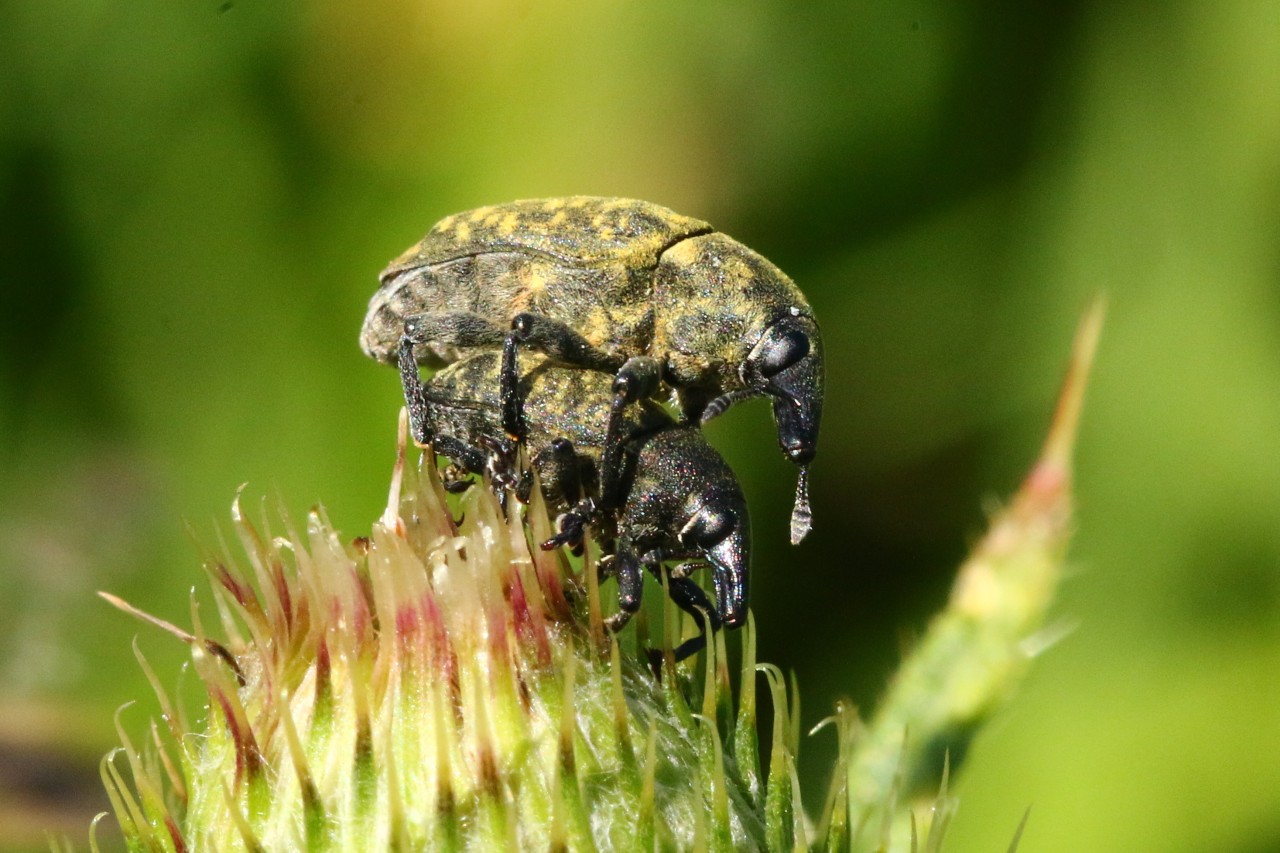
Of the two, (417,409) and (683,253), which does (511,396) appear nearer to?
(417,409)

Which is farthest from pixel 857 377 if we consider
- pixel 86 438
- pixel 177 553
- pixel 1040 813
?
pixel 86 438

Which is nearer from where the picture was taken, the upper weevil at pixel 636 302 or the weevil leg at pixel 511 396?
the weevil leg at pixel 511 396

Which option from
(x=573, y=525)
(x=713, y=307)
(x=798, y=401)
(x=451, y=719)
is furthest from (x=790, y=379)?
(x=451, y=719)

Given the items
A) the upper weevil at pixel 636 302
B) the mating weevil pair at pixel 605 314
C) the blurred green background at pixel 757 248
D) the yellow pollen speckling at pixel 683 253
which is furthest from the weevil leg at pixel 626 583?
the blurred green background at pixel 757 248

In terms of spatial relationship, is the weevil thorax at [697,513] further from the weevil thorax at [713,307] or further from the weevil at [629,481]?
the weevil thorax at [713,307]

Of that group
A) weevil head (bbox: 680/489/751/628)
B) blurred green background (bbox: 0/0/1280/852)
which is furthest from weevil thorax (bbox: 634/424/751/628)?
blurred green background (bbox: 0/0/1280/852)

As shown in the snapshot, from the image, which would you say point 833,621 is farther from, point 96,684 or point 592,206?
point 96,684

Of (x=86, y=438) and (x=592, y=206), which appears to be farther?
(x=86, y=438)
